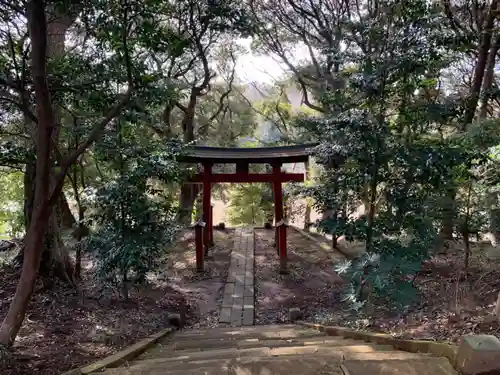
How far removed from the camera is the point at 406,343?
3012 millimetres

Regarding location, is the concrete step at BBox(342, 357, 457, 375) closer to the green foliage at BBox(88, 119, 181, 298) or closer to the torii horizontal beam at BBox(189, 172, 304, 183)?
the green foliage at BBox(88, 119, 181, 298)

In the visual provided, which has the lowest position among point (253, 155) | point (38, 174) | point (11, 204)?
point (11, 204)

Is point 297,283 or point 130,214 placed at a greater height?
point 130,214

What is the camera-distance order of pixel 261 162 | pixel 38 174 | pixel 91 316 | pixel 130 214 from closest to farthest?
pixel 38 174
pixel 130 214
pixel 91 316
pixel 261 162

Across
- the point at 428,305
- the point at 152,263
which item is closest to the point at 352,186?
the point at 428,305

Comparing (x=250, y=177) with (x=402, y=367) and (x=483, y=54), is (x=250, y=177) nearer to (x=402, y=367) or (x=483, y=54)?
(x=483, y=54)

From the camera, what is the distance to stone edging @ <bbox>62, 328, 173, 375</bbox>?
289 cm

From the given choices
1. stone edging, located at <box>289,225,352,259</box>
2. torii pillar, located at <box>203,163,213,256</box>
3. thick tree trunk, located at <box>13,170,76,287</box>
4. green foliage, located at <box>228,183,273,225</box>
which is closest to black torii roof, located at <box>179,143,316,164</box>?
torii pillar, located at <box>203,163,213,256</box>

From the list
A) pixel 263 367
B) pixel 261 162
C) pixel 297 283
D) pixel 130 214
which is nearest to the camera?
pixel 263 367

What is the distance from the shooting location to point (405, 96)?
14.1 feet

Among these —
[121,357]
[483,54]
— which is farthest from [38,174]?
[483,54]

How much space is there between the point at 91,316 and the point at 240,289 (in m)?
3.58

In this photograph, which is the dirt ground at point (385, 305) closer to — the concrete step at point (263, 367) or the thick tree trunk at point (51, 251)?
the concrete step at point (263, 367)

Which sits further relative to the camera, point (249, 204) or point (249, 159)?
A: point (249, 204)
